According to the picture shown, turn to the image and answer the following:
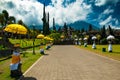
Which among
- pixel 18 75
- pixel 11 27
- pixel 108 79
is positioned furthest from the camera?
pixel 11 27

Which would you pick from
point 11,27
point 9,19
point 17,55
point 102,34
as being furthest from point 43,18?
point 17,55

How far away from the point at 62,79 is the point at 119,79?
2759 mm

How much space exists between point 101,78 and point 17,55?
14.9 ft

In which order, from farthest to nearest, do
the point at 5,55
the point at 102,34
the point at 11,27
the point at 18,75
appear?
1. the point at 102,34
2. the point at 5,55
3. the point at 11,27
4. the point at 18,75

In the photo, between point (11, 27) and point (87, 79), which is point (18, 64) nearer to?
point (87, 79)

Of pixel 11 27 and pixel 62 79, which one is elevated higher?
pixel 11 27

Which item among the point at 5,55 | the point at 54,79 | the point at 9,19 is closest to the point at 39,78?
the point at 54,79

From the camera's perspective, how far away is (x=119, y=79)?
12.9 metres

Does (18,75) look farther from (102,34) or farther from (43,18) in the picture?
(102,34)

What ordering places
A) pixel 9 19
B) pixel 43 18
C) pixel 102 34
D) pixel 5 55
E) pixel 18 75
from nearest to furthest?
1. pixel 18 75
2. pixel 5 55
3. pixel 9 19
4. pixel 43 18
5. pixel 102 34

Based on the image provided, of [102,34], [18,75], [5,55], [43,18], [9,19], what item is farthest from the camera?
[102,34]

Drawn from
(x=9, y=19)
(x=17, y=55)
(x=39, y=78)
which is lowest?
(x=39, y=78)

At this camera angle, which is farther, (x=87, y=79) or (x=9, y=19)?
(x=9, y=19)

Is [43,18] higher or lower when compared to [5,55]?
higher
